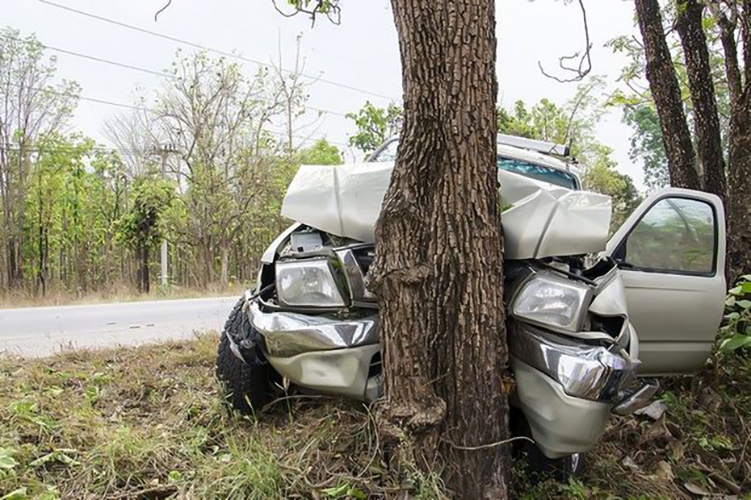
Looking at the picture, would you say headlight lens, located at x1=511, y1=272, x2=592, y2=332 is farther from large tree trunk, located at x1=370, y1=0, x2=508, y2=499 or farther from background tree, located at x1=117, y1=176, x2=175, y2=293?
background tree, located at x1=117, y1=176, x2=175, y2=293

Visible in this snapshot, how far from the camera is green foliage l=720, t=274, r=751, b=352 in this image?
2.99m

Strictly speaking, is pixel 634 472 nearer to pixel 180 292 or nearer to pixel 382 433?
pixel 382 433

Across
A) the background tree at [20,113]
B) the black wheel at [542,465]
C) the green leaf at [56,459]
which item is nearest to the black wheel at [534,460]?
the black wheel at [542,465]

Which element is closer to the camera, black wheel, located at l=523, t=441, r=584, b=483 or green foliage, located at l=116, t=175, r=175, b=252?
black wheel, located at l=523, t=441, r=584, b=483

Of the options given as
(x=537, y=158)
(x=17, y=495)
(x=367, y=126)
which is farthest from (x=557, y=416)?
(x=367, y=126)

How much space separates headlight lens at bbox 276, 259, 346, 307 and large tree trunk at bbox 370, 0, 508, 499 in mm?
296

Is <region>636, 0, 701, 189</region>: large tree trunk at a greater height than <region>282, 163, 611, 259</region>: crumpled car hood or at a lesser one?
greater

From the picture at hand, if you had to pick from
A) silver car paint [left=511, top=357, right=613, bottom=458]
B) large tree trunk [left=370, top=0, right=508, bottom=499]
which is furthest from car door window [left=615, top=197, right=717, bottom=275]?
large tree trunk [left=370, top=0, right=508, bottom=499]

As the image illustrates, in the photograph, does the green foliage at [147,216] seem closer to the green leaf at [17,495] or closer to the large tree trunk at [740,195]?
the large tree trunk at [740,195]

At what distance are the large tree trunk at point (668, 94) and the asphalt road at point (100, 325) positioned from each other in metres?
4.55

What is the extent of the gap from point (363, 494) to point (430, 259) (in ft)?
2.74

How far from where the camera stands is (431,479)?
6.27ft

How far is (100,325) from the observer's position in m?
6.74

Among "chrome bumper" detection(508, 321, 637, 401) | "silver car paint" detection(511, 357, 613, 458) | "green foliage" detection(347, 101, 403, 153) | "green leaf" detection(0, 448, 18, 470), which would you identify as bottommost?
"green leaf" detection(0, 448, 18, 470)
